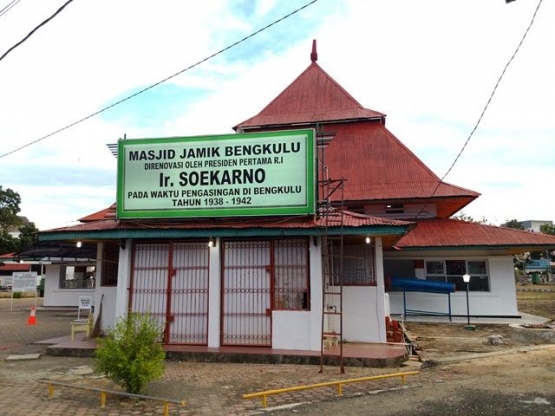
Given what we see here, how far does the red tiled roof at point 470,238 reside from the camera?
16.8 metres

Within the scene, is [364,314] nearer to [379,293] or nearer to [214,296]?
[379,293]

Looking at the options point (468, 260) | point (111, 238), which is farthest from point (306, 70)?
point (111, 238)

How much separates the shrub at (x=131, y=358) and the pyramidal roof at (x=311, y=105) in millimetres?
16162

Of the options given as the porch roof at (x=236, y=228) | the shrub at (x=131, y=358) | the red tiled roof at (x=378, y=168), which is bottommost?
the shrub at (x=131, y=358)

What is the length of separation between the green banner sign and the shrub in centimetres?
→ 427

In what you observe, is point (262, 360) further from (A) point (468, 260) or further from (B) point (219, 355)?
(A) point (468, 260)

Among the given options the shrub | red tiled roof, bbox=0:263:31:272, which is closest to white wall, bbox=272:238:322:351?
the shrub

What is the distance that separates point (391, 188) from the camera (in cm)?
1962

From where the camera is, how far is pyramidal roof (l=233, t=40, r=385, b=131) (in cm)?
2241

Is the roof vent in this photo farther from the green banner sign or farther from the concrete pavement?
the concrete pavement

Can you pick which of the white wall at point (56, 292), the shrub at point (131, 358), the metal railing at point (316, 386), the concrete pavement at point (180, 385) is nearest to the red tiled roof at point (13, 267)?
the white wall at point (56, 292)

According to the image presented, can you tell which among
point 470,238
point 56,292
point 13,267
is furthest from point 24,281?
point 13,267

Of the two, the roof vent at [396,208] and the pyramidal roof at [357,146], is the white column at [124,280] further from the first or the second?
the roof vent at [396,208]

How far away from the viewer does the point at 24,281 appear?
23578 mm
